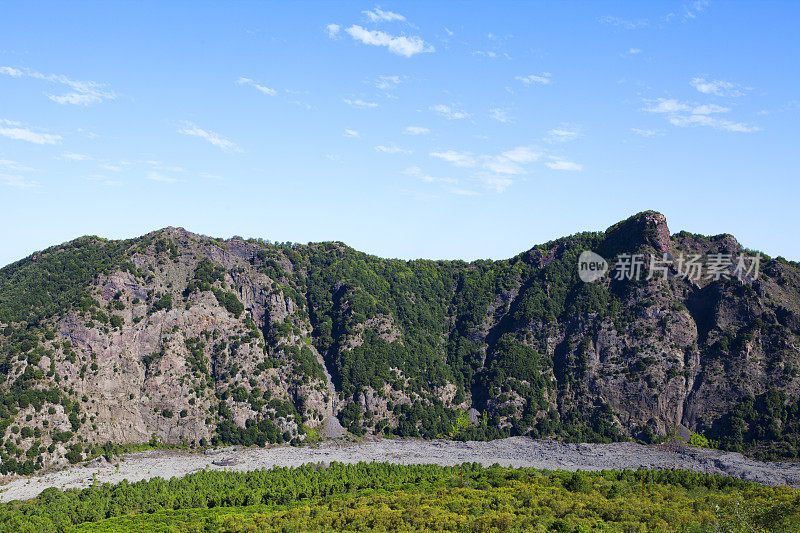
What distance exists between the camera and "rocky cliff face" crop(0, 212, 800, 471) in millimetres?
145625

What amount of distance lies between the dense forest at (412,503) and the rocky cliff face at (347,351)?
3334 centimetres

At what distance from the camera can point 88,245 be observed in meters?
182

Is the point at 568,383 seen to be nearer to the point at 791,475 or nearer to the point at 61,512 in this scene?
the point at 791,475

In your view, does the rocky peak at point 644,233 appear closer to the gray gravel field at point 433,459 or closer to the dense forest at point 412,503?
the gray gravel field at point 433,459

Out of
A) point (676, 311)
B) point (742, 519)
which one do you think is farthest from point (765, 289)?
point (742, 519)

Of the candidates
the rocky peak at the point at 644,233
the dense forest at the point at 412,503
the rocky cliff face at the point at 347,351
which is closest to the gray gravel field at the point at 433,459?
the rocky cliff face at the point at 347,351

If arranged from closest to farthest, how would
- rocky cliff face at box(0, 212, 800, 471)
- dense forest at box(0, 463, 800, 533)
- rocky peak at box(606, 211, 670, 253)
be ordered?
dense forest at box(0, 463, 800, 533), rocky cliff face at box(0, 212, 800, 471), rocky peak at box(606, 211, 670, 253)

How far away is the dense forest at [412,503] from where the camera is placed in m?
73.8

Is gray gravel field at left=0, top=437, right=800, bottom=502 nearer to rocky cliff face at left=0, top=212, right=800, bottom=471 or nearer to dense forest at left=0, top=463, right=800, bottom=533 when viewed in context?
rocky cliff face at left=0, top=212, right=800, bottom=471

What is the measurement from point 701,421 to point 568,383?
3449 cm

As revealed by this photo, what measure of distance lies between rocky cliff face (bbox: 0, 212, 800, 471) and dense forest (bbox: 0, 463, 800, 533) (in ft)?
109

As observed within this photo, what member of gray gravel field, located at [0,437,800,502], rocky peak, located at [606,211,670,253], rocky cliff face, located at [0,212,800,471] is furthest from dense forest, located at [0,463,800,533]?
rocky peak, located at [606,211,670,253]

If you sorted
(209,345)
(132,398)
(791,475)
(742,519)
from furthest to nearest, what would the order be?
(209,345)
(132,398)
(791,475)
(742,519)

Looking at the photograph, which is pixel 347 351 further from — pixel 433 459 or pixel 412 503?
pixel 412 503
